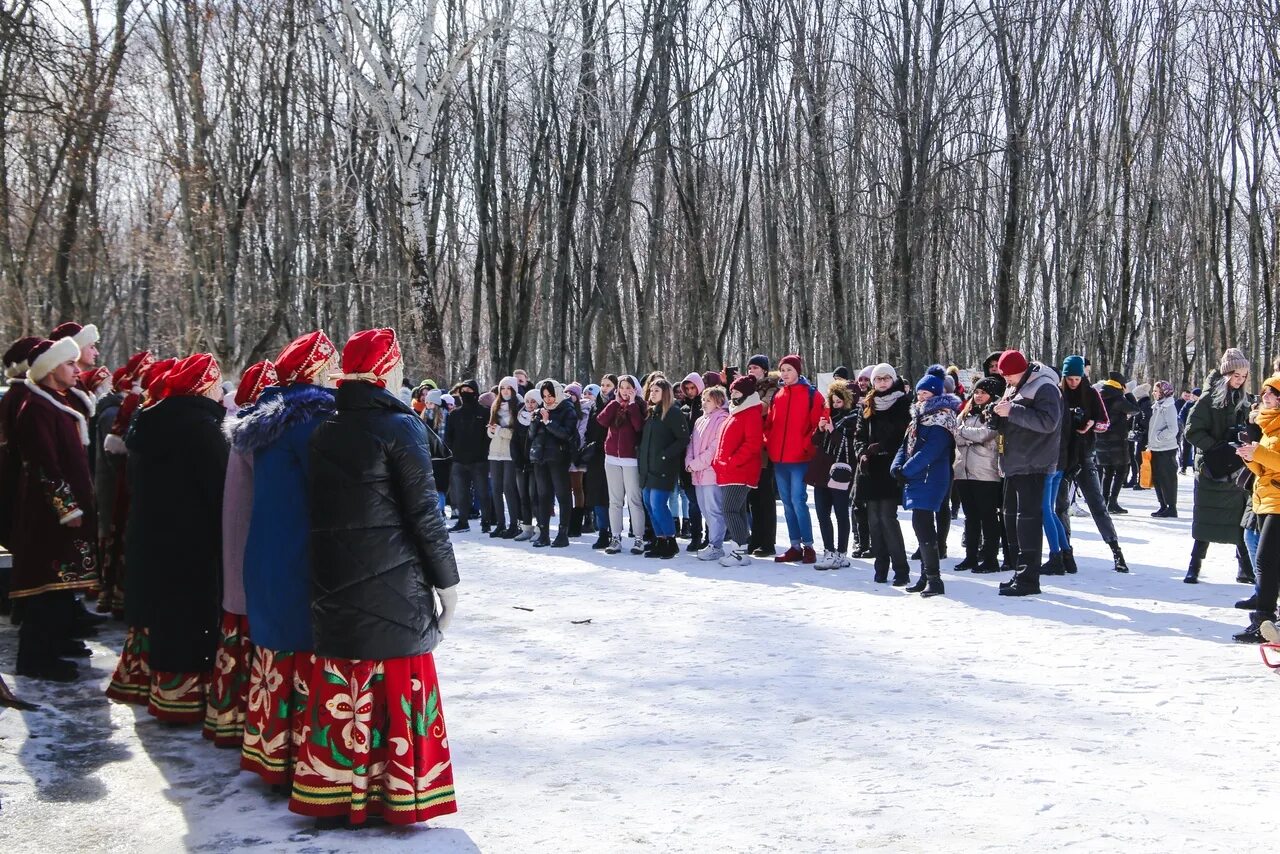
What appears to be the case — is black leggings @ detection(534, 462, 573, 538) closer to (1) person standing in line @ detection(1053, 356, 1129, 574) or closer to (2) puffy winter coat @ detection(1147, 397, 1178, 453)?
(1) person standing in line @ detection(1053, 356, 1129, 574)

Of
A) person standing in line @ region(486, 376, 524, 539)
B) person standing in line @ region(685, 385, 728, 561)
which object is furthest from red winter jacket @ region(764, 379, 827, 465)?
person standing in line @ region(486, 376, 524, 539)

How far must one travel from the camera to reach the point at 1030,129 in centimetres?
2434

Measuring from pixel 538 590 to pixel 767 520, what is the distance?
304 cm

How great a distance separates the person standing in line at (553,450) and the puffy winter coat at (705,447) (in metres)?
1.81

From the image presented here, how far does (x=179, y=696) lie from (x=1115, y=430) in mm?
13061

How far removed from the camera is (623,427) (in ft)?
39.5

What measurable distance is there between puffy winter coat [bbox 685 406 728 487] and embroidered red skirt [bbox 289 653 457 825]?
7.04 meters

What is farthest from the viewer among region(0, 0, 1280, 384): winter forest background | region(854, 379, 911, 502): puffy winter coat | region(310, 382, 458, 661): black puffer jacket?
region(0, 0, 1280, 384): winter forest background

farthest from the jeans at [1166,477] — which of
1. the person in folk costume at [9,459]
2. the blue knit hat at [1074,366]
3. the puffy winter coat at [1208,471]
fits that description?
the person in folk costume at [9,459]

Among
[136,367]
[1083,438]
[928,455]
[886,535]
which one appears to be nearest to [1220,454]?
[1083,438]

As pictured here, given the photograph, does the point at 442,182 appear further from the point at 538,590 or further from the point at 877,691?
the point at 877,691

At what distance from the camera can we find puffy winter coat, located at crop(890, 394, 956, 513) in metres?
9.14

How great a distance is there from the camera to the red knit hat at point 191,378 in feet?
18.9

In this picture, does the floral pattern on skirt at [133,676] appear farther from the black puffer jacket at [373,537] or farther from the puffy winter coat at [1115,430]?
the puffy winter coat at [1115,430]
